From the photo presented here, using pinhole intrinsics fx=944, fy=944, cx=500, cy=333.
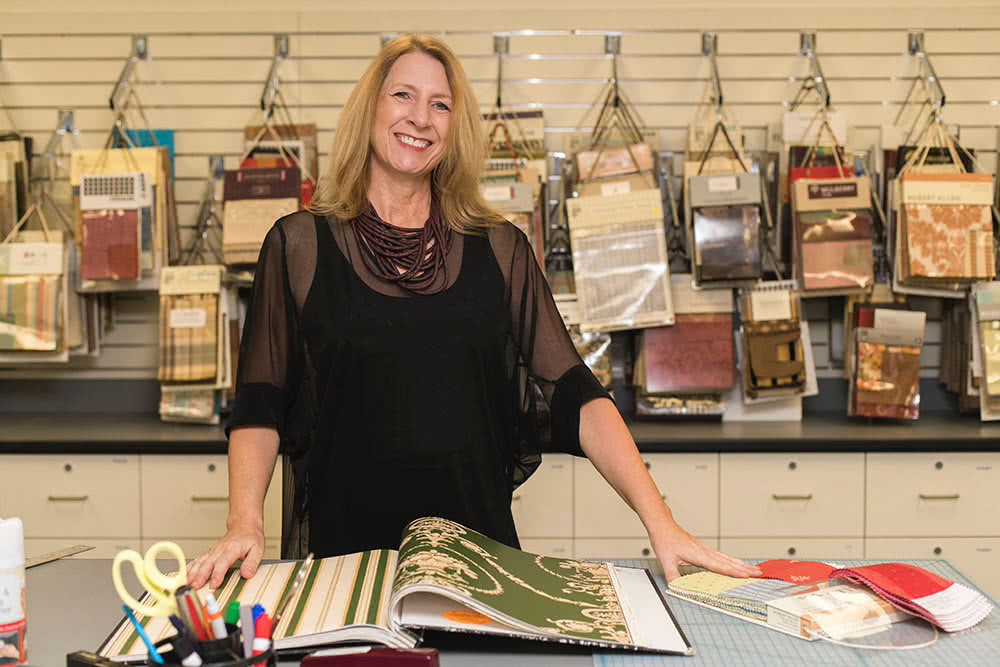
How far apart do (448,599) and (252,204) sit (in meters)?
2.47

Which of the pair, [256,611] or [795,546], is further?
[795,546]

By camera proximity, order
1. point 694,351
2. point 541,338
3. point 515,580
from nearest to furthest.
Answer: point 515,580
point 541,338
point 694,351

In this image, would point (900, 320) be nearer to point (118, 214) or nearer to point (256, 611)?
point (118, 214)

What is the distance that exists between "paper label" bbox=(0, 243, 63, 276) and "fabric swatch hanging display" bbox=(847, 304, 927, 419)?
2.96 metres

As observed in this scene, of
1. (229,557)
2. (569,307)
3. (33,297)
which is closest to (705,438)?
(569,307)

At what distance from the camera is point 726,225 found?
3436 mm

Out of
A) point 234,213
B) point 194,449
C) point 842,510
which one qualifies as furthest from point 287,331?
point 842,510

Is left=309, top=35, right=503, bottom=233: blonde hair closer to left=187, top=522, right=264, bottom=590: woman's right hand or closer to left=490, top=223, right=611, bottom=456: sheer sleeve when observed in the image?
left=490, top=223, right=611, bottom=456: sheer sleeve

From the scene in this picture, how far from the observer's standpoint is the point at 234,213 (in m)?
3.45

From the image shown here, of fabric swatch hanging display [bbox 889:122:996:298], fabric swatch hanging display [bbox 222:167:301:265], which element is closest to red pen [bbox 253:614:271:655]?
fabric swatch hanging display [bbox 222:167:301:265]

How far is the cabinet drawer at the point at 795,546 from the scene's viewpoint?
319cm

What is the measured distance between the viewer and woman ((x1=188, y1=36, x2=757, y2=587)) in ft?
5.89

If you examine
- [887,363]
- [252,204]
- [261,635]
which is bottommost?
[261,635]

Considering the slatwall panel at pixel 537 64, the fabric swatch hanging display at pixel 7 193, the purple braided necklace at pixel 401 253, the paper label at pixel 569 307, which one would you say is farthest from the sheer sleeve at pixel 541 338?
the fabric swatch hanging display at pixel 7 193
